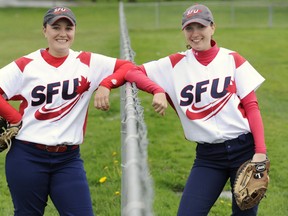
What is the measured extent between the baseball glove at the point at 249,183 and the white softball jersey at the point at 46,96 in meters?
1.07

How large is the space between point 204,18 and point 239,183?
1.11m

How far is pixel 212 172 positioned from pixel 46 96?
120cm

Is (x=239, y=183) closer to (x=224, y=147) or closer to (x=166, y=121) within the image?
(x=224, y=147)

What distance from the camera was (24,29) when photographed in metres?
30.8

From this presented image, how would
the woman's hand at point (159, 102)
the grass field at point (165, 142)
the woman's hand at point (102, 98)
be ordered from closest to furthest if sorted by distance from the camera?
the woman's hand at point (159, 102), the woman's hand at point (102, 98), the grass field at point (165, 142)

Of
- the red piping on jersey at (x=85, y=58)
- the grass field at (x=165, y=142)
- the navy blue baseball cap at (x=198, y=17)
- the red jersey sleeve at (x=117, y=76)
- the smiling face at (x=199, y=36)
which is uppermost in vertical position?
the navy blue baseball cap at (x=198, y=17)

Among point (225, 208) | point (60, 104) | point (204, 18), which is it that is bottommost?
point (225, 208)

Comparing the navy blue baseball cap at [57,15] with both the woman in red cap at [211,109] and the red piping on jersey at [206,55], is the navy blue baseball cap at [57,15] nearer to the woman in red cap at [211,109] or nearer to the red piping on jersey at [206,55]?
the woman in red cap at [211,109]

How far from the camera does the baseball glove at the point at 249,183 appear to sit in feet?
12.4

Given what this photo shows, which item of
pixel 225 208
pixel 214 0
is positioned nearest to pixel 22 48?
pixel 225 208

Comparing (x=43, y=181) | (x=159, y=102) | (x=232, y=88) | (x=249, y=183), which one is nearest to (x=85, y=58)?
(x=159, y=102)

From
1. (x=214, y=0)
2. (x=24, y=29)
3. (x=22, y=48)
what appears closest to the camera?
(x=22, y=48)

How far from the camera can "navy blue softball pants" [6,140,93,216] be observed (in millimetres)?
3779

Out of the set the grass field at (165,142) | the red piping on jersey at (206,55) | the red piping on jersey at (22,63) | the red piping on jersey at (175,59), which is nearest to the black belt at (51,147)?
the red piping on jersey at (22,63)
